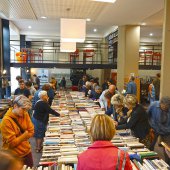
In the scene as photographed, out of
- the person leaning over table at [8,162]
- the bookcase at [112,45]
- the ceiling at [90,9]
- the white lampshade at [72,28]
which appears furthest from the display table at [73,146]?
the bookcase at [112,45]

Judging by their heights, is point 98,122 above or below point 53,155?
above

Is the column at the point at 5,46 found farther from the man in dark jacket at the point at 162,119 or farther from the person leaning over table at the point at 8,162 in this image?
the person leaning over table at the point at 8,162

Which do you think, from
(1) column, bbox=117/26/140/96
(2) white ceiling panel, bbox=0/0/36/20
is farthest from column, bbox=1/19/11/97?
(1) column, bbox=117/26/140/96

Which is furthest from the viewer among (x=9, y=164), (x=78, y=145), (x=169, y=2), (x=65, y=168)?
(x=169, y=2)

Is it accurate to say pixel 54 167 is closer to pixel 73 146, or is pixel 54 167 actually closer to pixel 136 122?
pixel 73 146

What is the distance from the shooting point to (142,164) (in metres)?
2.78

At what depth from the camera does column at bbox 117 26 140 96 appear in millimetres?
11227

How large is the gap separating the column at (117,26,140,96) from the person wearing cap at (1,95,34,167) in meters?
8.83

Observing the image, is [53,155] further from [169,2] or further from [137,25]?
[137,25]

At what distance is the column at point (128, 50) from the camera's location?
11227mm

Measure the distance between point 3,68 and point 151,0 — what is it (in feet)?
25.1

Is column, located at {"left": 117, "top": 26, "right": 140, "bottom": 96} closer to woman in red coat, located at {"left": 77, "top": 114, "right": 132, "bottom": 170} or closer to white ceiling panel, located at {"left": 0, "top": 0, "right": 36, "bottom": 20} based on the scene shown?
white ceiling panel, located at {"left": 0, "top": 0, "right": 36, "bottom": 20}

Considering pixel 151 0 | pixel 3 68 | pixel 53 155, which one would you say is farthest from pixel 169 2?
pixel 3 68

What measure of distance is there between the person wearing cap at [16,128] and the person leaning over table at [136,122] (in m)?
1.74
